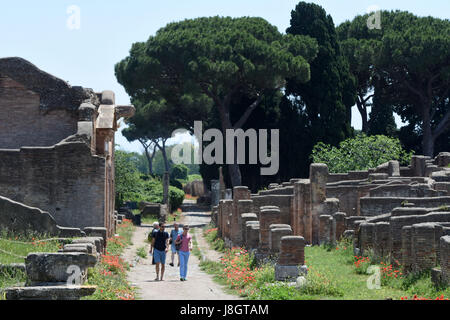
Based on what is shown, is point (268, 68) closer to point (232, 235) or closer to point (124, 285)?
point (232, 235)

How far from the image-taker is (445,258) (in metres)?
13.1

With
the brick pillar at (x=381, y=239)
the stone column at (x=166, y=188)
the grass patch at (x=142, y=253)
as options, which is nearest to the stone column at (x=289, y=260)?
the brick pillar at (x=381, y=239)

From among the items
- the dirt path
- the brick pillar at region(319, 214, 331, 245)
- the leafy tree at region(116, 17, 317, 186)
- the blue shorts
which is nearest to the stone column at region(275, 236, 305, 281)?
the dirt path

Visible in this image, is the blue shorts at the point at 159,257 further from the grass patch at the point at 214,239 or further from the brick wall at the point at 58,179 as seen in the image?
the grass patch at the point at 214,239

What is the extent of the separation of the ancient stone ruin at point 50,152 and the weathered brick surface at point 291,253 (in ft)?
22.2

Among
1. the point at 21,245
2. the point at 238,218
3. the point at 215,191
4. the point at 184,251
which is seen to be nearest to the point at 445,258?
the point at 184,251

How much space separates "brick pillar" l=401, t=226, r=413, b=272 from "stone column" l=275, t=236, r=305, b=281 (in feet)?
6.52

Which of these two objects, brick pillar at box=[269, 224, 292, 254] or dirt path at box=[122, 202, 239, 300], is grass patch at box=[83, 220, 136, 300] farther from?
brick pillar at box=[269, 224, 292, 254]

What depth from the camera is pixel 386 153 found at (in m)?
38.3

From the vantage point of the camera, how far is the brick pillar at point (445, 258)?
1304cm

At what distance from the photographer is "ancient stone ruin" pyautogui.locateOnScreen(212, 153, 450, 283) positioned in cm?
1509

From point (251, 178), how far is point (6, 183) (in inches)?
1083
